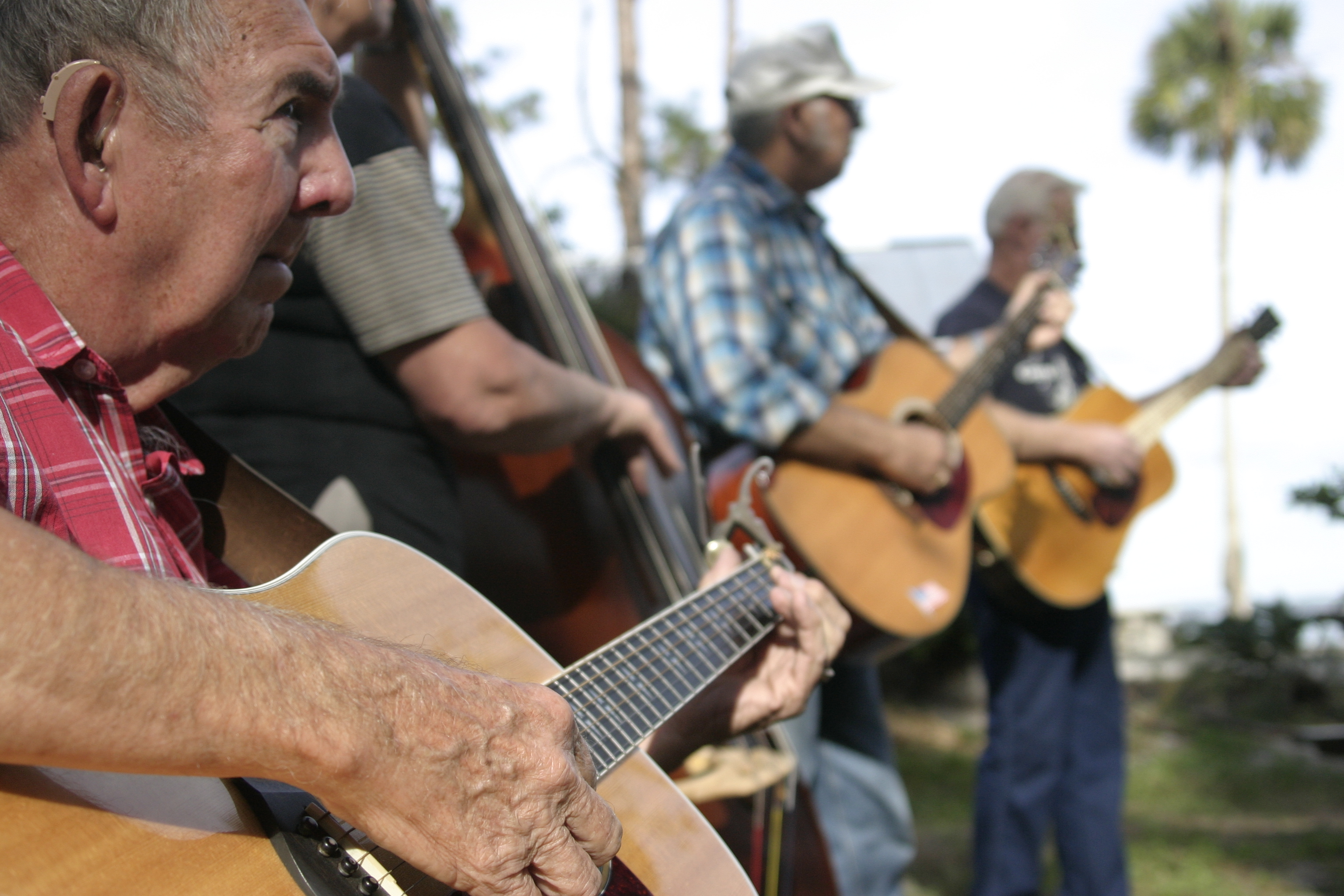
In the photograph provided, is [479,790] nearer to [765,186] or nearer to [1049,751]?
[765,186]

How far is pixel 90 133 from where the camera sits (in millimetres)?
931

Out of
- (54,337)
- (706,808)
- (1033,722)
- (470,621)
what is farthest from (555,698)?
(1033,722)

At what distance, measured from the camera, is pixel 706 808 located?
1.79 meters

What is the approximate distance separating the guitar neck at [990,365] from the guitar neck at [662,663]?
1543mm

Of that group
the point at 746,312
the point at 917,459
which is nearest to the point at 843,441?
the point at 917,459

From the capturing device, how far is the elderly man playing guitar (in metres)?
0.66

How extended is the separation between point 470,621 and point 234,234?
44 cm

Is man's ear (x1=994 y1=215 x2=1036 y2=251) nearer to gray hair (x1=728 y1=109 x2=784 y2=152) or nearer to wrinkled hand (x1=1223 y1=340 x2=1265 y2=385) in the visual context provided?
wrinkled hand (x1=1223 y1=340 x2=1265 y2=385)

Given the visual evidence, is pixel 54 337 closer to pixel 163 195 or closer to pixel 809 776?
pixel 163 195

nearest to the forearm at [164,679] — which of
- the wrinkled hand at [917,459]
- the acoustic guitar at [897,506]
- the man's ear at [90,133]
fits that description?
the man's ear at [90,133]

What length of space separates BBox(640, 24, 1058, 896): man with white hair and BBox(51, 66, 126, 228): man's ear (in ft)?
5.29

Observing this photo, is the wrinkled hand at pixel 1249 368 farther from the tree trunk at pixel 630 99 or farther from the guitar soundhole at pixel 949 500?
the tree trunk at pixel 630 99

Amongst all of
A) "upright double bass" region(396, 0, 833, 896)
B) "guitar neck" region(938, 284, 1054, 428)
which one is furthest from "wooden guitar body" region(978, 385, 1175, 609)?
"upright double bass" region(396, 0, 833, 896)

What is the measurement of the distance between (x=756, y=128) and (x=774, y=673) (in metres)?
1.79
